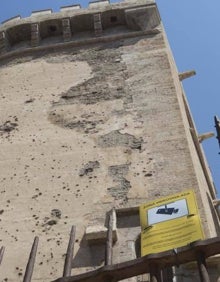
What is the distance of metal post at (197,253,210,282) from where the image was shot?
111 inches

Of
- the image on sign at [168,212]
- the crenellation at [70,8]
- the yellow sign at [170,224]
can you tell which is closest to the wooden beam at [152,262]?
the yellow sign at [170,224]

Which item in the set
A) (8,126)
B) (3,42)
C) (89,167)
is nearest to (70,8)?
(3,42)

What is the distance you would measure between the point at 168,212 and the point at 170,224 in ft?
0.82

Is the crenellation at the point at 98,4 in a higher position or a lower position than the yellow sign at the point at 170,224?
higher

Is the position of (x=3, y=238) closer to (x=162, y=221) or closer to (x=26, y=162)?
(x=26, y=162)

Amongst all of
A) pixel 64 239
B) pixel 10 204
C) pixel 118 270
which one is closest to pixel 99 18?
pixel 10 204

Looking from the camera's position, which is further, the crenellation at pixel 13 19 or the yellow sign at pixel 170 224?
the crenellation at pixel 13 19

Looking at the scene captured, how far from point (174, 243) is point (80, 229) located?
7.25 feet

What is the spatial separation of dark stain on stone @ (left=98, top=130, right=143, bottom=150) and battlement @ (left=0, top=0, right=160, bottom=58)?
3.77m

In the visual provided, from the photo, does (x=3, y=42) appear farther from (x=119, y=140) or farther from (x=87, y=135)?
(x=119, y=140)

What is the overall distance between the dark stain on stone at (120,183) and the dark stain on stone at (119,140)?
476 mm

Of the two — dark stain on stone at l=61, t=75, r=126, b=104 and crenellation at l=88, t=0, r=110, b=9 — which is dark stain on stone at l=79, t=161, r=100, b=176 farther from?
crenellation at l=88, t=0, r=110, b=9

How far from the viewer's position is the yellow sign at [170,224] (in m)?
3.68

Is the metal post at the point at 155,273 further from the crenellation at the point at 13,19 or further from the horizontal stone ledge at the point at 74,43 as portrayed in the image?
the crenellation at the point at 13,19
